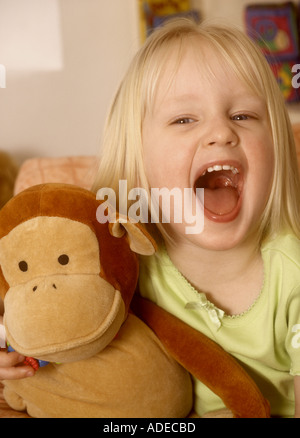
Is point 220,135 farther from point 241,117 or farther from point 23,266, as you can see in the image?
point 23,266

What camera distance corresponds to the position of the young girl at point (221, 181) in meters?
0.64

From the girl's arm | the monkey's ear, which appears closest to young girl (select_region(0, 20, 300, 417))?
the girl's arm

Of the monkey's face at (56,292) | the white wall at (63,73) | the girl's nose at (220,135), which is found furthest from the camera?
the white wall at (63,73)

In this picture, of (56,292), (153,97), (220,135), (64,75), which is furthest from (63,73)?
(56,292)

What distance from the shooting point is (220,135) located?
0.61m

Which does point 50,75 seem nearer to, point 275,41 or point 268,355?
point 275,41

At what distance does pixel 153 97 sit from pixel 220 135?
0.40 ft

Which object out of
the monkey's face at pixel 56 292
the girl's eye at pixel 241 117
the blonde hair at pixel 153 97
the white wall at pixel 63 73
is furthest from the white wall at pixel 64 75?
the monkey's face at pixel 56 292

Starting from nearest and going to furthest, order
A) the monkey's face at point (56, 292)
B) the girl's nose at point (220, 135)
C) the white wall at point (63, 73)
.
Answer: the monkey's face at point (56, 292), the girl's nose at point (220, 135), the white wall at point (63, 73)

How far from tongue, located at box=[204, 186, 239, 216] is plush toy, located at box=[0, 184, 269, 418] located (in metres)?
0.12

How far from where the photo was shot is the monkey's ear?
1.80 ft

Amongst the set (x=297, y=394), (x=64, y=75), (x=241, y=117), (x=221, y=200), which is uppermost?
(x=64, y=75)

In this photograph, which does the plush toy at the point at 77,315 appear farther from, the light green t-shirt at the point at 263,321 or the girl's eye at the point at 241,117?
the girl's eye at the point at 241,117

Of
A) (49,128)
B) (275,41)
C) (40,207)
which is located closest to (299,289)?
(40,207)
